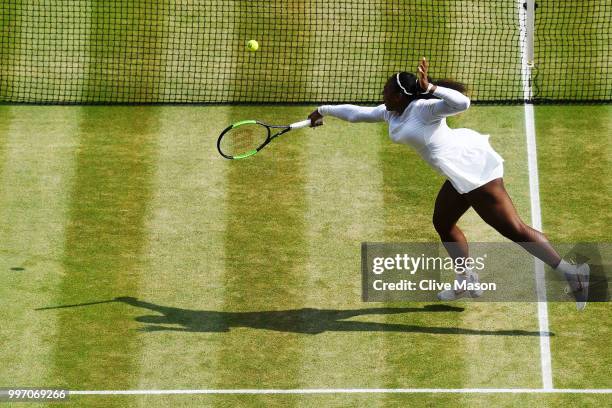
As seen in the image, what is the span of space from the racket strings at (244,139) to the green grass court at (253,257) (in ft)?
1.00

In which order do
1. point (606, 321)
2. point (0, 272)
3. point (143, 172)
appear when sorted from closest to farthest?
point (606, 321) → point (0, 272) → point (143, 172)

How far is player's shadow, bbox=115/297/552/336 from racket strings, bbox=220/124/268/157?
274 cm

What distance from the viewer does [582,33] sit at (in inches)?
771

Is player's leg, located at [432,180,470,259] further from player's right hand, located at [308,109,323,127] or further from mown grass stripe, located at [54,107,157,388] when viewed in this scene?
mown grass stripe, located at [54,107,157,388]

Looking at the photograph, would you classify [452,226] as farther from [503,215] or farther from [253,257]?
[253,257]

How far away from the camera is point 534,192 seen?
53.4ft

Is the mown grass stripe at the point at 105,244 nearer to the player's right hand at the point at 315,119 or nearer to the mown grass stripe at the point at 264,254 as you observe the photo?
the mown grass stripe at the point at 264,254

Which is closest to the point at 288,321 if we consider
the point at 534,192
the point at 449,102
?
the point at 449,102

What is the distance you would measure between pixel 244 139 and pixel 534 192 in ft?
11.8

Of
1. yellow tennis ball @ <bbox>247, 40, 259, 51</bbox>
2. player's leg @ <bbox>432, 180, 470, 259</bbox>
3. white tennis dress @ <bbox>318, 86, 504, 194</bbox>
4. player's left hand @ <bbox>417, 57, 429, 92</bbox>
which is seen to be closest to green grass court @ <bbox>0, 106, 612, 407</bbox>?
player's leg @ <bbox>432, 180, 470, 259</bbox>

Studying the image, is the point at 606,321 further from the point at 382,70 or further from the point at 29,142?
the point at 29,142

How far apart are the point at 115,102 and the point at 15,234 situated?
3.57 m

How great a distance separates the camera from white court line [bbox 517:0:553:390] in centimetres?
1328

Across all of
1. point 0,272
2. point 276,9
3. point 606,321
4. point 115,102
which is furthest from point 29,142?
point 606,321
